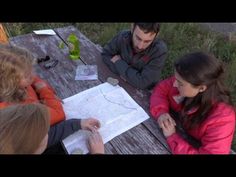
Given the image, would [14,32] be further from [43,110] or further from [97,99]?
[43,110]

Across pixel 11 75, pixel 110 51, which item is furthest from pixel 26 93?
pixel 110 51

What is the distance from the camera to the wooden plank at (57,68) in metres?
2.29

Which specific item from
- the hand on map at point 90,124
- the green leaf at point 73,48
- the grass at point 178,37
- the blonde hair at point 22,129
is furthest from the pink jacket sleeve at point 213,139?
the grass at point 178,37

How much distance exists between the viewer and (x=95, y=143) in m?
1.79

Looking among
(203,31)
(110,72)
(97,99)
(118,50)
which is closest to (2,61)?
(97,99)

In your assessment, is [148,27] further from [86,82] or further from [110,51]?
Answer: [86,82]

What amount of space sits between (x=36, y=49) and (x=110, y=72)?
2.43 ft

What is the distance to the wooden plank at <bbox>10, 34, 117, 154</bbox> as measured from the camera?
2.29 meters

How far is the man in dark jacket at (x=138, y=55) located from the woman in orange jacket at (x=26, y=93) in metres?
0.60

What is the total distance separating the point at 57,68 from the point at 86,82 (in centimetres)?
33

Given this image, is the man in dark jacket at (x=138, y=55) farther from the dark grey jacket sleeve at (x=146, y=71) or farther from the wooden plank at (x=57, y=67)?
the wooden plank at (x=57, y=67)

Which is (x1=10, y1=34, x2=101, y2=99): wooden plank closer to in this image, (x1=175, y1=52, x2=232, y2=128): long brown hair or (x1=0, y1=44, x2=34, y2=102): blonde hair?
(x1=0, y1=44, x2=34, y2=102): blonde hair
